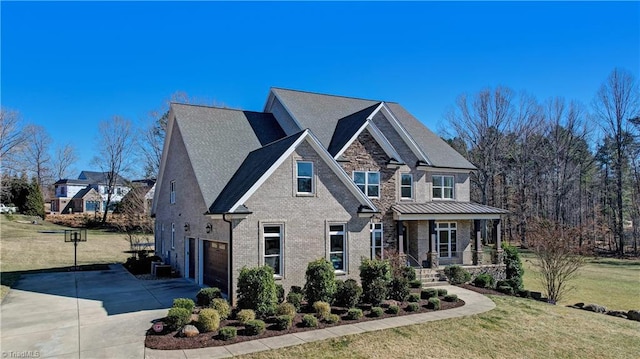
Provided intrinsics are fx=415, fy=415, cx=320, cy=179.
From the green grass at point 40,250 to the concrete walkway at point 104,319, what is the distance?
2429 millimetres

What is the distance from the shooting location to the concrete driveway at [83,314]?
10.1 m

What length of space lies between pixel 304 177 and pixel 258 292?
490 centimetres

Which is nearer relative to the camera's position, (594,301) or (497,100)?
(594,301)

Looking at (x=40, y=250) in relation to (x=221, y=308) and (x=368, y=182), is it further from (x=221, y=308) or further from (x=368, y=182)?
(x=221, y=308)

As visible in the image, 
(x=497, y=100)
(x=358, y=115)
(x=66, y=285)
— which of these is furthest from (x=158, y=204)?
(x=497, y=100)

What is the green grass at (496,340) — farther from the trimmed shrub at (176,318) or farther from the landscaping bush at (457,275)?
the landscaping bush at (457,275)

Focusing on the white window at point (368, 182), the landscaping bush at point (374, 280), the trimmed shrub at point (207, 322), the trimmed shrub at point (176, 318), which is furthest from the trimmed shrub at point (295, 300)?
the white window at point (368, 182)

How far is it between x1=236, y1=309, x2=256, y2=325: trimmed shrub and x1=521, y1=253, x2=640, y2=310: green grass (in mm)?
15010

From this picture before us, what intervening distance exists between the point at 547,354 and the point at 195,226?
14118mm

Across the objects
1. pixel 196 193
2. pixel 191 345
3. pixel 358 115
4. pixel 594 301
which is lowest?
pixel 594 301

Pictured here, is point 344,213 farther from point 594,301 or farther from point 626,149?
point 626,149

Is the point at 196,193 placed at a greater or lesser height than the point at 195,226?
greater

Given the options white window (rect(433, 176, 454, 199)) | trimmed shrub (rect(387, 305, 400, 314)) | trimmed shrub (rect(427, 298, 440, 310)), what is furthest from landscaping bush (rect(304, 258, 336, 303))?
white window (rect(433, 176, 454, 199))

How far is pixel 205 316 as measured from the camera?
11.2m
